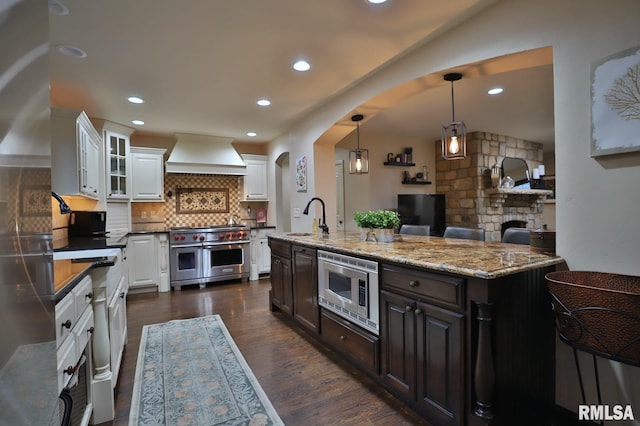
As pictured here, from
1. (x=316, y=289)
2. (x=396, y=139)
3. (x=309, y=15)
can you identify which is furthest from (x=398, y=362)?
(x=396, y=139)

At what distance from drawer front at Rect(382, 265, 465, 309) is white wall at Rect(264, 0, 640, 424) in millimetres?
736

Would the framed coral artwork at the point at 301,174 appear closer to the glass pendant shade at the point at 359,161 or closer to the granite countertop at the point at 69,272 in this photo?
the glass pendant shade at the point at 359,161

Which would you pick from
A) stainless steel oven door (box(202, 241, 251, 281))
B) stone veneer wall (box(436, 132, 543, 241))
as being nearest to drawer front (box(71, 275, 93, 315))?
stainless steel oven door (box(202, 241, 251, 281))

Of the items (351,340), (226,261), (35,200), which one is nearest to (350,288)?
(351,340)

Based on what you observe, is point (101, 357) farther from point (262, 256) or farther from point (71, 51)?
point (262, 256)

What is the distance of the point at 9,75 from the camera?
1.51 feet

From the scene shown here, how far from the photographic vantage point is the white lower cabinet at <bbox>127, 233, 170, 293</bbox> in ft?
15.2

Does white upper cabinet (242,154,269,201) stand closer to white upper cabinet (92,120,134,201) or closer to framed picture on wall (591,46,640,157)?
white upper cabinet (92,120,134,201)

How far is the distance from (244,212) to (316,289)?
3.73m

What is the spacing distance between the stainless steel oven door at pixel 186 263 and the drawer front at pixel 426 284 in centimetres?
384

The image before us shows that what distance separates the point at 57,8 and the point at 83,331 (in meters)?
1.93

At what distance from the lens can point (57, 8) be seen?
6.31ft

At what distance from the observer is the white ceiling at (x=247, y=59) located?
80.7 inches

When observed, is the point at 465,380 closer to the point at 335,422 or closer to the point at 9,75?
the point at 335,422
